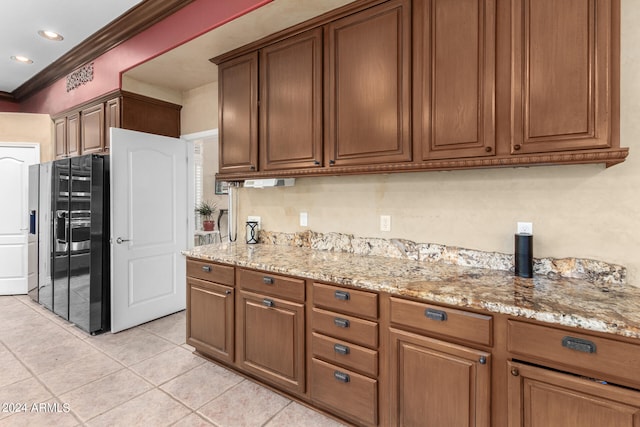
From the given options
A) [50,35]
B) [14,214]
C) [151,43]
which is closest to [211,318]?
[151,43]

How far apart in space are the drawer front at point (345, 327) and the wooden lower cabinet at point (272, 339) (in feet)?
0.42

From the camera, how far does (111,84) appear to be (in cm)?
335

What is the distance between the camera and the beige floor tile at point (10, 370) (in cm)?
238

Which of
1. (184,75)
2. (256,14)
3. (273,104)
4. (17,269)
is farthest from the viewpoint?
(17,269)

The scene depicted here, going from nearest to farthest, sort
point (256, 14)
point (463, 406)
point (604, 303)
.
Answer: point (604, 303)
point (463, 406)
point (256, 14)

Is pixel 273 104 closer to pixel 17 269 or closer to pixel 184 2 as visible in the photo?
pixel 184 2

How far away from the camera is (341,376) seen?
1.80 meters

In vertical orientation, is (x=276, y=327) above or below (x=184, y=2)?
below

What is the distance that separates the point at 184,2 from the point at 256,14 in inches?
31.7

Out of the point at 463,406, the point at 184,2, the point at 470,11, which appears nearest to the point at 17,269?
the point at 184,2

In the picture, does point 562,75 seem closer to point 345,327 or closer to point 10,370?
point 345,327

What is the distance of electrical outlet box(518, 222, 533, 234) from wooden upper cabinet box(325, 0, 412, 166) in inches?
30.8

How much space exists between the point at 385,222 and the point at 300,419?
141 centimetres

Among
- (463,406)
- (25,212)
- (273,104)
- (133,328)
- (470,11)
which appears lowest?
(133,328)
